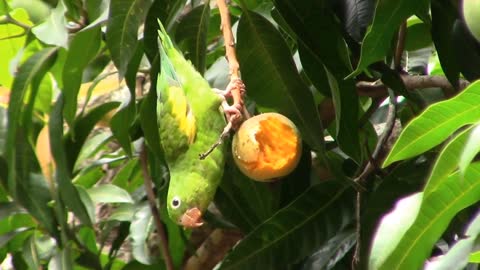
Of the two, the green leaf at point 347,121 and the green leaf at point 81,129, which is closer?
the green leaf at point 347,121

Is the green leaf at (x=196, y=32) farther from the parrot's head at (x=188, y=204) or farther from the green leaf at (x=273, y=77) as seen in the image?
the parrot's head at (x=188, y=204)

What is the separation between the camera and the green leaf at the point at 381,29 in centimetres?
84

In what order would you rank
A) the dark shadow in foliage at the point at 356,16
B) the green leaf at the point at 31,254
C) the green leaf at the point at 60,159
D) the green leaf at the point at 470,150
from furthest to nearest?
the green leaf at the point at 31,254
the green leaf at the point at 60,159
the dark shadow in foliage at the point at 356,16
the green leaf at the point at 470,150

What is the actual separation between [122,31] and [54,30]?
120 millimetres

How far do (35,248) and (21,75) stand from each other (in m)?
0.31

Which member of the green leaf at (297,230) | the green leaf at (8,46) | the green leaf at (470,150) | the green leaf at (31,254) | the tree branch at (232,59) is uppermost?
the green leaf at (470,150)

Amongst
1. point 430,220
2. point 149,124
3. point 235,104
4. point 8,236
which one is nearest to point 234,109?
point 235,104

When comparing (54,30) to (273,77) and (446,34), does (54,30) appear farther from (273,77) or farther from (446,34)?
(446,34)

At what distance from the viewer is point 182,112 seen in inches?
35.6

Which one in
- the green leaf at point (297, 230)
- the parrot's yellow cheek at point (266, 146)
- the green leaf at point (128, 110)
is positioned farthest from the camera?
the green leaf at point (128, 110)

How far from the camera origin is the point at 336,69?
3.00ft

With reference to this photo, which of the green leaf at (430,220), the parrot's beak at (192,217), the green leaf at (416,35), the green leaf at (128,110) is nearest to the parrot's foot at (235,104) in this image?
the parrot's beak at (192,217)

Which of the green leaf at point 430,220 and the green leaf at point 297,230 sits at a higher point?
the green leaf at point 430,220

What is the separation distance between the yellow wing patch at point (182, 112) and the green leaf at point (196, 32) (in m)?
0.17
